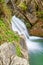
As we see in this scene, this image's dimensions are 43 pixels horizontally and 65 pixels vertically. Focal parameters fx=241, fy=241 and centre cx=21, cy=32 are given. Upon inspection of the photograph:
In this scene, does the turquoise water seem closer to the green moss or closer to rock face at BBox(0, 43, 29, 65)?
rock face at BBox(0, 43, 29, 65)

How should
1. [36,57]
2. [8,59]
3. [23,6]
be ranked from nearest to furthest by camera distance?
1. [8,59]
2. [36,57]
3. [23,6]

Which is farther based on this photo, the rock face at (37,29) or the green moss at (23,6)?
the green moss at (23,6)

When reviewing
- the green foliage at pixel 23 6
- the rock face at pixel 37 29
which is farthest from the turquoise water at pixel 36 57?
the green foliage at pixel 23 6

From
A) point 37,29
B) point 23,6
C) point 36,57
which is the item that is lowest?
point 36,57

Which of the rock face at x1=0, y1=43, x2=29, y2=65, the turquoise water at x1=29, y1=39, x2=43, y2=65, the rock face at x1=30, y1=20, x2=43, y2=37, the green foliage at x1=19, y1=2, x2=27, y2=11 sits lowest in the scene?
the rock face at x1=0, y1=43, x2=29, y2=65

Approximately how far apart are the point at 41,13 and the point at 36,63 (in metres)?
10.2

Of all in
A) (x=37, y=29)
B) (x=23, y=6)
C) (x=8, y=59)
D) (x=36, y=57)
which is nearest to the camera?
(x=8, y=59)

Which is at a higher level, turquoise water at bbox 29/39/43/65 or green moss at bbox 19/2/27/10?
green moss at bbox 19/2/27/10

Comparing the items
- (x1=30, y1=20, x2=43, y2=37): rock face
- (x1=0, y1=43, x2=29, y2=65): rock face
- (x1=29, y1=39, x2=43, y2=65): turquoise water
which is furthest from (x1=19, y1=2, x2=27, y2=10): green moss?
(x1=0, y1=43, x2=29, y2=65): rock face

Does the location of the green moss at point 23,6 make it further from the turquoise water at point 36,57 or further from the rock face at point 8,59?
the rock face at point 8,59

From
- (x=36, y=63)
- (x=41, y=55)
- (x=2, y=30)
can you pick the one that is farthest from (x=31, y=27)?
(x=2, y=30)

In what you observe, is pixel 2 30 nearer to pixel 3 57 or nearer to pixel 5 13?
pixel 5 13


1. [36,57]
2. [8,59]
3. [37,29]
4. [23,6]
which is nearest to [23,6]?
[23,6]

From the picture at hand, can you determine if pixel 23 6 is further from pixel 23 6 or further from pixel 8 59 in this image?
pixel 8 59
